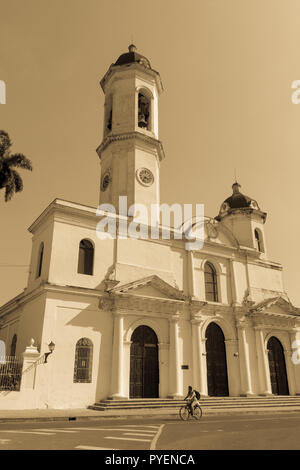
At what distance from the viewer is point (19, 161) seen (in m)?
22.3

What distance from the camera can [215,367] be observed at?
77.4 feet

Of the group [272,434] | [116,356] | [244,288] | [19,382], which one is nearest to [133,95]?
[244,288]

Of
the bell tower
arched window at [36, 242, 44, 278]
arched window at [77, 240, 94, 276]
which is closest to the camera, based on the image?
arched window at [77, 240, 94, 276]

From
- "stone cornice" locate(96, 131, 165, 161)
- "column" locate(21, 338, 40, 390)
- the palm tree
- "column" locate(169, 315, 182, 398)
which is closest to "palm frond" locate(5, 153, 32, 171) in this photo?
the palm tree

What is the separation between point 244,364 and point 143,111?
19426 mm

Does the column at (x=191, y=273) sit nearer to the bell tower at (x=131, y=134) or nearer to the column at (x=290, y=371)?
the bell tower at (x=131, y=134)

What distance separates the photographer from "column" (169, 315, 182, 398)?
2069cm

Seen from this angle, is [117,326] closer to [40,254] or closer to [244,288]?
[40,254]

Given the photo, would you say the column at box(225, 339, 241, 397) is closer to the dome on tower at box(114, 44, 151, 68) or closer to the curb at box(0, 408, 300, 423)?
the curb at box(0, 408, 300, 423)

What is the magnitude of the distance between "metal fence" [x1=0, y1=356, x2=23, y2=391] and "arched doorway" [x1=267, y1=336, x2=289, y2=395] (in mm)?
17104

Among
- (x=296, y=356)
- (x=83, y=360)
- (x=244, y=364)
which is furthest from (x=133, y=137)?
(x=296, y=356)

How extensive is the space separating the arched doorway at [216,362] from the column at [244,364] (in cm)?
110

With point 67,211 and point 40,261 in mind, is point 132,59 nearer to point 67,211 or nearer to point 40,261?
point 67,211

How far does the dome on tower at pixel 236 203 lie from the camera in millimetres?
32000
